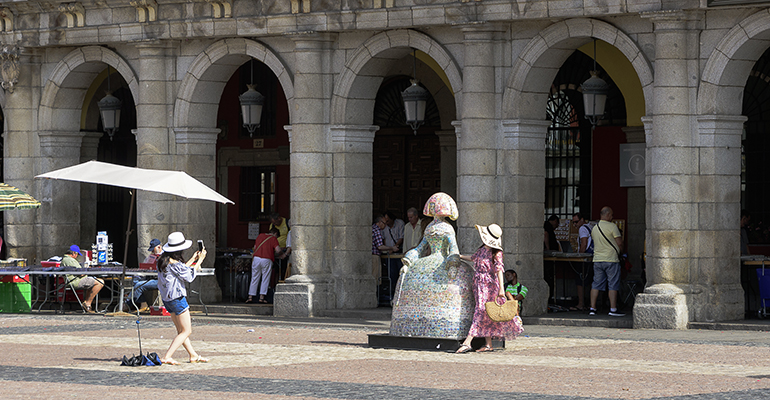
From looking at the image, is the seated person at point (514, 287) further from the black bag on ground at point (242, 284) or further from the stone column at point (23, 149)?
the stone column at point (23, 149)

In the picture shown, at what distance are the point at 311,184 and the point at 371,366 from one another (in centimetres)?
761

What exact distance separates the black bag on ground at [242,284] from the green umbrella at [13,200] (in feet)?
11.7

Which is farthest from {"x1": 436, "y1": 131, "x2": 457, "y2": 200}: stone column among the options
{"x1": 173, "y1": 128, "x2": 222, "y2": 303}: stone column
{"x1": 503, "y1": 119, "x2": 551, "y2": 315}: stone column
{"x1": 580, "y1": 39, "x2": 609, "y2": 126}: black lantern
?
{"x1": 580, "y1": 39, "x2": 609, "y2": 126}: black lantern

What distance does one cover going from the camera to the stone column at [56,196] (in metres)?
23.2

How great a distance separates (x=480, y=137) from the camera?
62.2 ft

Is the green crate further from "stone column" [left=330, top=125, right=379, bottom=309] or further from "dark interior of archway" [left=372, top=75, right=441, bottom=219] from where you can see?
"dark interior of archway" [left=372, top=75, right=441, bottom=219]

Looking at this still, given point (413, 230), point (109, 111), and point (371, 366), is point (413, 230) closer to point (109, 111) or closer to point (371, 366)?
point (109, 111)

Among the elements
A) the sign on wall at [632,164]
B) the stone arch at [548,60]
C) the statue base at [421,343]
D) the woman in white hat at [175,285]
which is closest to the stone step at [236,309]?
the stone arch at [548,60]

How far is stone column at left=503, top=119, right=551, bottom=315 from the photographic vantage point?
62.1 ft

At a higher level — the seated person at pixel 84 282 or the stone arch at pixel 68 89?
the stone arch at pixel 68 89

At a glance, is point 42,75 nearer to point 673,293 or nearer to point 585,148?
point 585,148

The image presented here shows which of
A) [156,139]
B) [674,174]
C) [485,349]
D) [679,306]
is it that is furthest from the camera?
[156,139]

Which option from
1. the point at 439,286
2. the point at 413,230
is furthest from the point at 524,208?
the point at 439,286

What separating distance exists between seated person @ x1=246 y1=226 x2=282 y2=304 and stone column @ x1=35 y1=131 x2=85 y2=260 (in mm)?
3779
